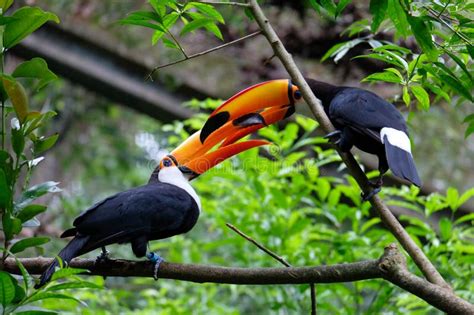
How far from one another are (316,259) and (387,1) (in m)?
1.62

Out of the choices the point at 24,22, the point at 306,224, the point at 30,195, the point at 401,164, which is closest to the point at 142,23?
the point at 24,22

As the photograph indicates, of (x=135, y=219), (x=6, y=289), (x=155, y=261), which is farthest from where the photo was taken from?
(x=135, y=219)

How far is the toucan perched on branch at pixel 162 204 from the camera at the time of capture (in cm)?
223

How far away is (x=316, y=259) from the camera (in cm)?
314

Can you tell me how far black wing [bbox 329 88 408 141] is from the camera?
2.48 meters

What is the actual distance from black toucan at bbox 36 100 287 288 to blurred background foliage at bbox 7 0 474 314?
0.17m

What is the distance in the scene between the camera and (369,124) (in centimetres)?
249

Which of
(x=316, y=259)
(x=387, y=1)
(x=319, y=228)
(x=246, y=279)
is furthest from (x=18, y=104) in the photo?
(x=319, y=228)

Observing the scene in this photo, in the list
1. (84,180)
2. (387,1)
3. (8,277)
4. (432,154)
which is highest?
(387,1)

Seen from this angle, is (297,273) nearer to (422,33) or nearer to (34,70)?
(422,33)

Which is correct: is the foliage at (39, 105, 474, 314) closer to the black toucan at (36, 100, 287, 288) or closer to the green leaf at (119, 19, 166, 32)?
the black toucan at (36, 100, 287, 288)

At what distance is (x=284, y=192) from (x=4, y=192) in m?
1.82

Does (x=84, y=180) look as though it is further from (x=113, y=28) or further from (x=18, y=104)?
(x=18, y=104)

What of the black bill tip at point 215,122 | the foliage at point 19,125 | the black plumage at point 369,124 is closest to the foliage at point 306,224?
the black plumage at point 369,124
